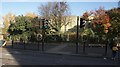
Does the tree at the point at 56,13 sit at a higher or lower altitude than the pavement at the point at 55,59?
higher

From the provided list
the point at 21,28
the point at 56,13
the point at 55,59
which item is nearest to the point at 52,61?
the point at 55,59

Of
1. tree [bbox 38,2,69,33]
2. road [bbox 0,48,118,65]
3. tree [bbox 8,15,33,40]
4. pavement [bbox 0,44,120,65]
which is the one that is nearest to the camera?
road [bbox 0,48,118,65]

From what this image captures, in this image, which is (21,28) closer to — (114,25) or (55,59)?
(114,25)

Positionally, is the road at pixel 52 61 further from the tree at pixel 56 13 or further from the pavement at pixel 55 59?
the tree at pixel 56 13

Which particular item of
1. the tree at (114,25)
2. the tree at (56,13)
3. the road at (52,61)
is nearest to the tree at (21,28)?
the tree at (56,13)

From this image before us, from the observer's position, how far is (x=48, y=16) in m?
54.5

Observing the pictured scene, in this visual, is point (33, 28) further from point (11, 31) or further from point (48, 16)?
point (48, 16)

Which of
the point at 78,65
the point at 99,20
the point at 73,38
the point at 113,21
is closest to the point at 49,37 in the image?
the point at 73,38

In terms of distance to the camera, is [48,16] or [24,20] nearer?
[24,20]

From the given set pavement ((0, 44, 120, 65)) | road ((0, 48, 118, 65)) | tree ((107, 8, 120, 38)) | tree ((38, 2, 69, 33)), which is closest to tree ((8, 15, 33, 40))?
tree ((38, 2, 69, 33))

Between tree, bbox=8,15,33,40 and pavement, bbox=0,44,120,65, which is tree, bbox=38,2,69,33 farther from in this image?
pavement, bbox=0,44,120,65

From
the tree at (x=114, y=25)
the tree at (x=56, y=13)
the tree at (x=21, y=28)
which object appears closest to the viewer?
the tree at (x=114, y=25)

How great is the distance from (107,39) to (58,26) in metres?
21.9

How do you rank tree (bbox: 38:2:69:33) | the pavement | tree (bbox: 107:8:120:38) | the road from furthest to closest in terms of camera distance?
tree (bbox: 38:2:69:33)
tree (bbox: 107:8:120:38)
the pavement
the road
